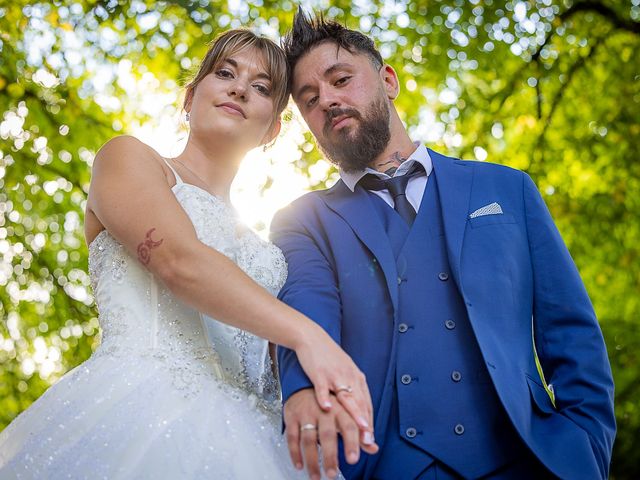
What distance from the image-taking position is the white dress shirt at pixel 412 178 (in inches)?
108

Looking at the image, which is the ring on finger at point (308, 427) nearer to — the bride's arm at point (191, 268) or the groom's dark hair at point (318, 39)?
the bride's arm at point (191, 268)

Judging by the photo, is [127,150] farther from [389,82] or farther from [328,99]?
[389,82]

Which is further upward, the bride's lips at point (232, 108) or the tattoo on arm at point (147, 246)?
the bride's lips at point (232, 108)

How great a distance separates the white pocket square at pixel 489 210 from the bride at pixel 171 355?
27.6 inches

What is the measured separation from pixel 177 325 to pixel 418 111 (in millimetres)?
5692

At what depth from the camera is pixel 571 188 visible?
7.78m

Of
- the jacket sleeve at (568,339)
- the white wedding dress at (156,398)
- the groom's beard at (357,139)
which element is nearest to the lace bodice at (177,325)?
the white wedding dress at (156,398)

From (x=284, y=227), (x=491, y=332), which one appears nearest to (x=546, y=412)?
(x=491, y=332)

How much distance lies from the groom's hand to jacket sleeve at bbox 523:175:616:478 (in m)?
0.85

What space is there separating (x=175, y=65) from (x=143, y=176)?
16.2 ft

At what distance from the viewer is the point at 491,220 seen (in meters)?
2.54

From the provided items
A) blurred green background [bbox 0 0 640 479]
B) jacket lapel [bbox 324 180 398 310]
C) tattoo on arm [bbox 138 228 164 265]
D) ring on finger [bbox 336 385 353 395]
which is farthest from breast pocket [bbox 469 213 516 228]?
blurred green background [bbox 0 0 640 479]

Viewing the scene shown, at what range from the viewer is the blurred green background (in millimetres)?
6613

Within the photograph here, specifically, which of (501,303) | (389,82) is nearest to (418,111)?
(389,82)
